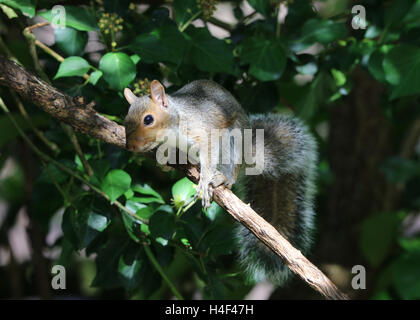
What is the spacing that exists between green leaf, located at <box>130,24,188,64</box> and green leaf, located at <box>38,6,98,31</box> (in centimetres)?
11

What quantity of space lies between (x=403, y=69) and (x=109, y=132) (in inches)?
27.8

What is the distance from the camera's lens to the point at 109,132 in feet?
4.12

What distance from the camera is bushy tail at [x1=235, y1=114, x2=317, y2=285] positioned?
5.02ft

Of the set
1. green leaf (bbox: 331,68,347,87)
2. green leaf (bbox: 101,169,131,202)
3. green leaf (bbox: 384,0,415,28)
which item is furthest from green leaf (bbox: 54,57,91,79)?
green leaf (bbox: 384,0,415,28)

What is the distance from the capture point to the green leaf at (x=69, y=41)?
133 cm

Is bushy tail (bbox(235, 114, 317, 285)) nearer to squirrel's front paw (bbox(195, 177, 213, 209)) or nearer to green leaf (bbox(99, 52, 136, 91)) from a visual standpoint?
squirrel's front paw (bbox(195, 177, 213, 209))

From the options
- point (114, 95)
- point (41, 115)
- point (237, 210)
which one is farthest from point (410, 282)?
point (41, 115)

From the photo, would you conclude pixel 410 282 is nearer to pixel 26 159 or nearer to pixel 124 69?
pixel 124 69

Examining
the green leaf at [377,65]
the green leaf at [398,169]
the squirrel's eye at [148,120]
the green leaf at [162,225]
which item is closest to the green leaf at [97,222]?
the green leaf at [162,225]

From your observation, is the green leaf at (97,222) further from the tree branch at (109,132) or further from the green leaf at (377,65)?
the green leaf at (377,65)

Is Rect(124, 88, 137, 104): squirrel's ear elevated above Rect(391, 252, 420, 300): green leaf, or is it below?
above

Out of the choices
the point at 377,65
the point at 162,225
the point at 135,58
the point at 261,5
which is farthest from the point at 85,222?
the point at 377,65

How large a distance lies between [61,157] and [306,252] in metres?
0.72

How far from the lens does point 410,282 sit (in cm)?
150
